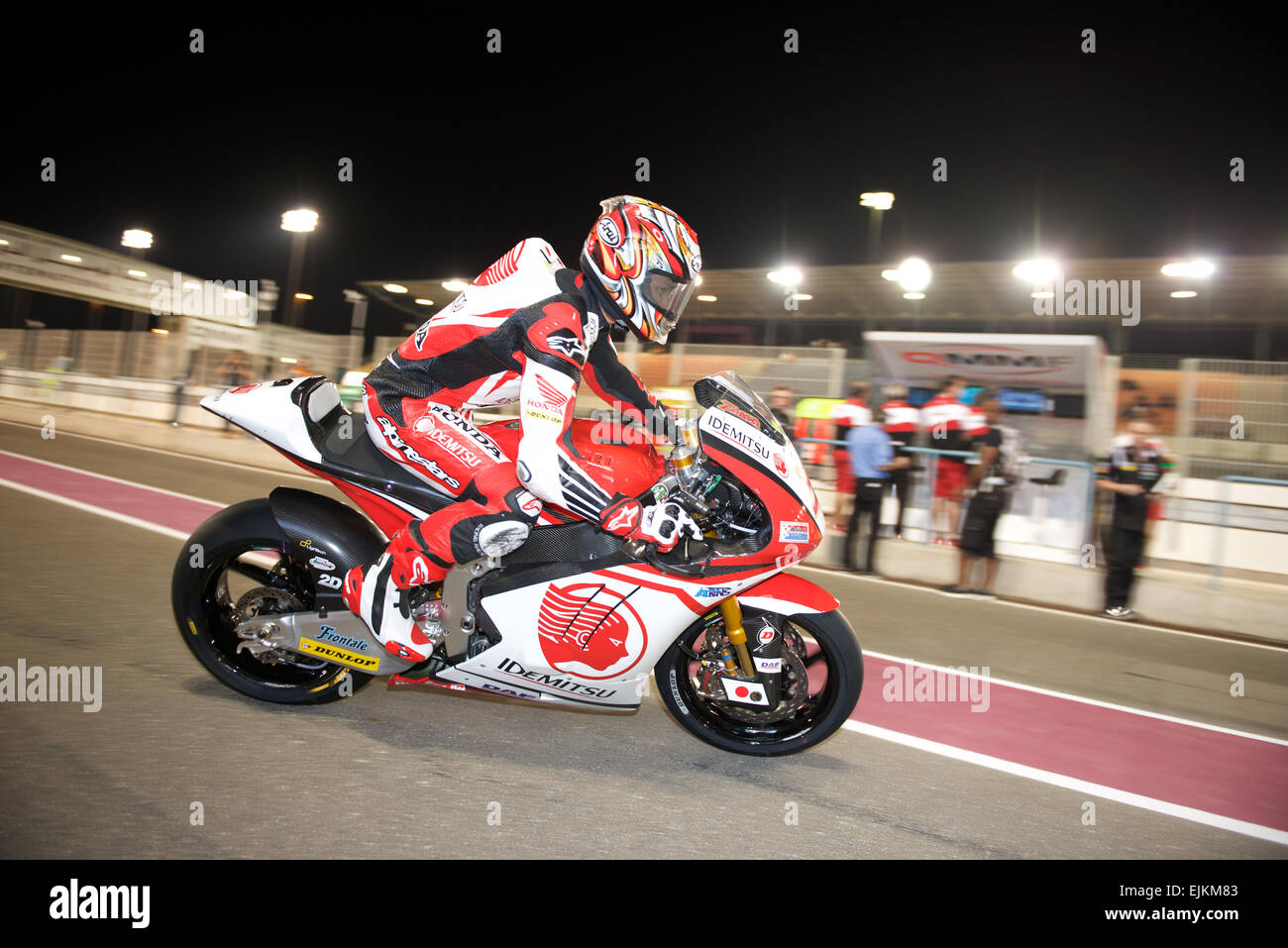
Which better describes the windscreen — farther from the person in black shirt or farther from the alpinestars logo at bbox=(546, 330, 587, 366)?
the person in black shirt

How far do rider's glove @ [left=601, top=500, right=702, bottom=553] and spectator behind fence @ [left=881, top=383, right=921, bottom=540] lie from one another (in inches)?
259

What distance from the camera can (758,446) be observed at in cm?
347

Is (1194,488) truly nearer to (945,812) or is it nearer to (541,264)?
(945,812)

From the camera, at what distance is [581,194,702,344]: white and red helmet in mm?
3443

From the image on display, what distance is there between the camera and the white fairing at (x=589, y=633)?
347 cm

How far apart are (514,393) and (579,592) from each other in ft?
2.93

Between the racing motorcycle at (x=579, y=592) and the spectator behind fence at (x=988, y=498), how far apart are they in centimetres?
510

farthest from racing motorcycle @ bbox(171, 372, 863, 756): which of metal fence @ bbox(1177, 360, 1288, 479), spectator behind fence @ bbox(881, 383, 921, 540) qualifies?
metal fence @ bbox(1177, 360, 1288, 479)

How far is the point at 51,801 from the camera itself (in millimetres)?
2838

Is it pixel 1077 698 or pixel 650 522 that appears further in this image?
pixel 1077 698

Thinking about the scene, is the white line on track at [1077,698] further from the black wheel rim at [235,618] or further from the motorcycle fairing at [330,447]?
the black wheel rim at [235,618]

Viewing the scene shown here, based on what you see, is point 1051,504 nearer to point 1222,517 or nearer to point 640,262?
point 1222,517

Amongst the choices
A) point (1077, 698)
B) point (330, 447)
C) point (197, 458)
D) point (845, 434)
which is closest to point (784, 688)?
point (330, 447)

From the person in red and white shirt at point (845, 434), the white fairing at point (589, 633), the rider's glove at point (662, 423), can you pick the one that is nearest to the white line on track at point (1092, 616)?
the person in red and white shirt at point (845, 434)
